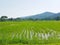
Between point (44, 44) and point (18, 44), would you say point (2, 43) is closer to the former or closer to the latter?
point (18, 44)

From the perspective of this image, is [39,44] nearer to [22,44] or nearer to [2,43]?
[22,44]

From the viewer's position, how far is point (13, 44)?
11.7 meters

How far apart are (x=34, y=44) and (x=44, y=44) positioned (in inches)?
26.7

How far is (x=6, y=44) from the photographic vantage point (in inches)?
458

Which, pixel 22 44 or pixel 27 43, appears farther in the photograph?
pixel 27 43

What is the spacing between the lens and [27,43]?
40.7ft

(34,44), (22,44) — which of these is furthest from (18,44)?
(34,44)

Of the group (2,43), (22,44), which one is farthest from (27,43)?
(2,43)

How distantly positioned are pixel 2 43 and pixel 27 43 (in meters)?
1.77

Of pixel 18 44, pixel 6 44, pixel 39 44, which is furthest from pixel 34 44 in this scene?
pixel 6 44

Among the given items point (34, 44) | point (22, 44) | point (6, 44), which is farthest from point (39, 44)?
point (6, 44)

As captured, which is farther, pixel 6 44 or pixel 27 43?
A: pixel 27 43

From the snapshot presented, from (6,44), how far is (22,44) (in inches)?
42.3

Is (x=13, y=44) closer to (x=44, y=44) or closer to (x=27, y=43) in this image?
(x=27, y=43)
